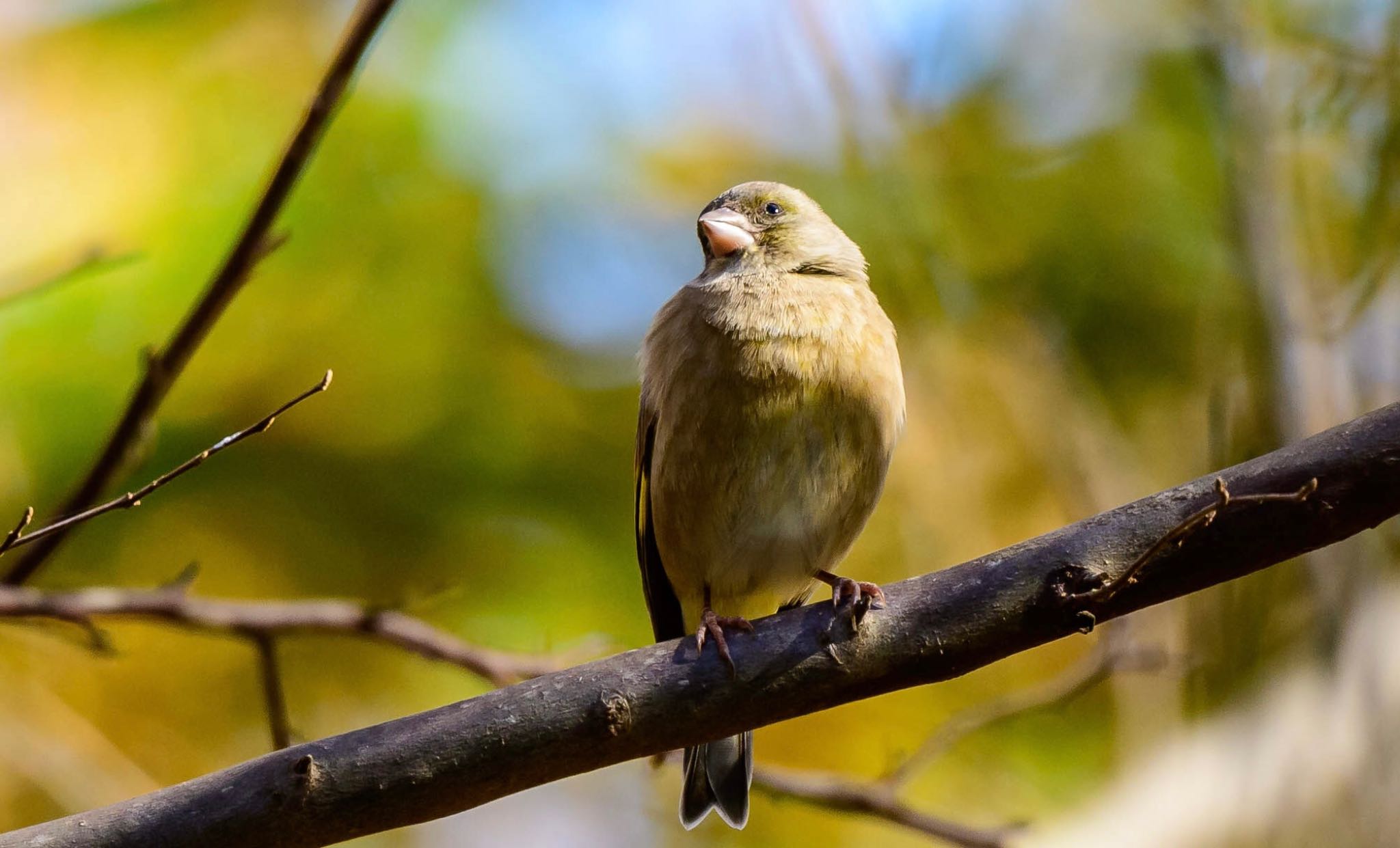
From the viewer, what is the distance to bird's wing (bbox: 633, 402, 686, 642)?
13.4 feet

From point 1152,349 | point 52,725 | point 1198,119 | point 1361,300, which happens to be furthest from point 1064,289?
point 52,725

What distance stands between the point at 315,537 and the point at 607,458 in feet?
5.03

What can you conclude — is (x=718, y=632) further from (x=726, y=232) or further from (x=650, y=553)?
(x=726, y=232)

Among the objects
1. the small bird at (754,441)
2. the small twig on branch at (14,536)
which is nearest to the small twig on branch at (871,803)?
the small bird at (754,441)

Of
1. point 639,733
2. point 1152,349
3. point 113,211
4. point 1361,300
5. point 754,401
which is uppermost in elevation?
point 113,211

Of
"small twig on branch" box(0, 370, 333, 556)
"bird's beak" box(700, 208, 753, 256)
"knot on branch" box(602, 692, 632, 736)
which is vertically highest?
"bird's beak" box(700, 208, 753, 256)

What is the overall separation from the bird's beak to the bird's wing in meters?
0.60

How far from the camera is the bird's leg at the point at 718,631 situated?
2506 mm

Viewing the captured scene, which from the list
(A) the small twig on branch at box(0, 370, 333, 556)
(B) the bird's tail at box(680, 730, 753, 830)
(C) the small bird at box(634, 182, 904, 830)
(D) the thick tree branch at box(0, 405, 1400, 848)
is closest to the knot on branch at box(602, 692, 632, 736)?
(D) the thick tree branch at box(0, 405, 1400, 848)

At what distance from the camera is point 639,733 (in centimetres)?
244

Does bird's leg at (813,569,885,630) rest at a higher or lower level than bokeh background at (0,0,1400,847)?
lower

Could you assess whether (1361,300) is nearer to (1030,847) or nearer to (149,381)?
(1030,847)

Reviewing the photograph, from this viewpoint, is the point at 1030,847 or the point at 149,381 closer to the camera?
the point at 149,381

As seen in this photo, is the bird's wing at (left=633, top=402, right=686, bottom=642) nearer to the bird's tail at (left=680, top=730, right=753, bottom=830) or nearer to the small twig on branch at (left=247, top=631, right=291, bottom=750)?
the bird's tail at (left=680, top=730, right=753, bottom=830)
